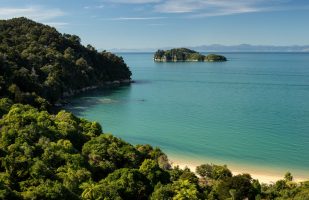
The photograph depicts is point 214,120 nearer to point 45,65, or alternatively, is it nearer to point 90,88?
point 45,65

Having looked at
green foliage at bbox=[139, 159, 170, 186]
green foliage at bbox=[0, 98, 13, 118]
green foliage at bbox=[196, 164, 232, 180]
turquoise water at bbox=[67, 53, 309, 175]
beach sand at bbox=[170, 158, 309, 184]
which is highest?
green foliage at bbox=[0, 98, 13, 118]

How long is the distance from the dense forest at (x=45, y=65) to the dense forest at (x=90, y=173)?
2510cm

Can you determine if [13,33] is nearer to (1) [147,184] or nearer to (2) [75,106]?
(2) [75,106]

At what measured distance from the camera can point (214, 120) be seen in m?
62.2

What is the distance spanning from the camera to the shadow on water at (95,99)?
7175 cm

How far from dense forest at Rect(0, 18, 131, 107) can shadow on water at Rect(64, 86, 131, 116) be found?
9.21 feet

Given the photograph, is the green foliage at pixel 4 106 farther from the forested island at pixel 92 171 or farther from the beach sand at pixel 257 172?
the beach sand at pixel 257 172

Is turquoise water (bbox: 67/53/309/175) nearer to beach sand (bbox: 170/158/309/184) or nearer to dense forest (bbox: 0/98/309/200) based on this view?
beach sand (bbox: 170/158/309/184)

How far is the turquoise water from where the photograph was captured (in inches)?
1762

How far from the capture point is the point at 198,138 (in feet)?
165

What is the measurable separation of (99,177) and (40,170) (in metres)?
6.28

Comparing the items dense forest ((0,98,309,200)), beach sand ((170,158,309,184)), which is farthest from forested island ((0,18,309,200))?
beach sand ((170,158,309,184))

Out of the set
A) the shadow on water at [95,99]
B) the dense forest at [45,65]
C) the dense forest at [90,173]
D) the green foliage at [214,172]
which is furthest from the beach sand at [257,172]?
the shadow on water at [95,99]

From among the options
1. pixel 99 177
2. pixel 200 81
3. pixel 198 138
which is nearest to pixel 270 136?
pixel 198 138
